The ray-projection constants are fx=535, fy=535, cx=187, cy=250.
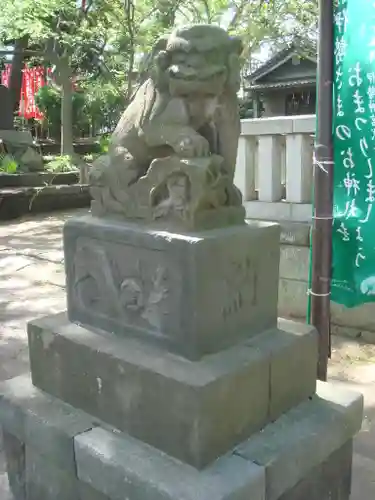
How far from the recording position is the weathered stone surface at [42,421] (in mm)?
2078

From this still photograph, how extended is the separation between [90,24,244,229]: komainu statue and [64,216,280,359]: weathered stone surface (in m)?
0.11

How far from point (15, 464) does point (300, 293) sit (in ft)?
9.09

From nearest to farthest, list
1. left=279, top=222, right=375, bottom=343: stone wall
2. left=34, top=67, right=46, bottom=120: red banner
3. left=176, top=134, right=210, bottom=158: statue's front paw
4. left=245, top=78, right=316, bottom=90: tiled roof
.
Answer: left=176, top=134, right=210, bottom=158: statue's front paw → left=279, top=222, right=375, bottom=343: stone wall → left=245, top=78, right=316, bottom=90: tiled roof → left=34, top=67, right=46, bottom=120: red banner

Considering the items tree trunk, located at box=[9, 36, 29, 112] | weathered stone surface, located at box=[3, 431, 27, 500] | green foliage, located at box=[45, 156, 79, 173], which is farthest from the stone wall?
tree trunk, located at box=[9, 36, 29, 112]

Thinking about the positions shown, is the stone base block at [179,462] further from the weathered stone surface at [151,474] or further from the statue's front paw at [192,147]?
the statue's front paw at [192,147]

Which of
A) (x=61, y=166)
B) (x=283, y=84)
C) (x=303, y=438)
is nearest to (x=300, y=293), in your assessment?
(x=303, y=438)

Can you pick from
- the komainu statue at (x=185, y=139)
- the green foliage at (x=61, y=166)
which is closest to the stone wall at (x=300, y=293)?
Answer: the komainu statue at (x=185, y=139)

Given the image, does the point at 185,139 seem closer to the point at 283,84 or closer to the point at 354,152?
the point at 354,152

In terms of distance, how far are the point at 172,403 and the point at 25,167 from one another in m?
12.5

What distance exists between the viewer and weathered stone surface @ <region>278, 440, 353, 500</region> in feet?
6.78

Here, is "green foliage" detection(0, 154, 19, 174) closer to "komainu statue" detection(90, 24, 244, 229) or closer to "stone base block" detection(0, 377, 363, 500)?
"stone base block" detection(0, 377, 363, 500)

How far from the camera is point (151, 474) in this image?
1.80m

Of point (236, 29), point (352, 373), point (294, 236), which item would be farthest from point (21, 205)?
point (352, 373)

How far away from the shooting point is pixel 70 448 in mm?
2033
